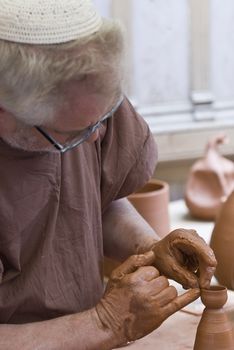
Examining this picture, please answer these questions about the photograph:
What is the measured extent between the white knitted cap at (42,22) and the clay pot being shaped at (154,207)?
0.93 metres

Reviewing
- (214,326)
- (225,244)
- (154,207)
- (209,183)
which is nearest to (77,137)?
(214,326)

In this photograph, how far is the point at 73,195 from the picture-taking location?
1.62m

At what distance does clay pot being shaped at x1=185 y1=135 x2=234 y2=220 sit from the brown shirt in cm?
95

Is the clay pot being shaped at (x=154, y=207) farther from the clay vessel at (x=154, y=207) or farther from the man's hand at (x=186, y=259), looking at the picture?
the man's hand at (x=186, y=259)

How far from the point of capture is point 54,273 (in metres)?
1.59

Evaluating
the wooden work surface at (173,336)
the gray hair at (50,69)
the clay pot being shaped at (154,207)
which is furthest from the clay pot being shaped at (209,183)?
the gray hair at (50,69)

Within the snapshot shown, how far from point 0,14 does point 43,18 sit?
8cm

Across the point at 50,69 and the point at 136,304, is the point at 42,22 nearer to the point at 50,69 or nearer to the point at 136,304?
the point at 50,69

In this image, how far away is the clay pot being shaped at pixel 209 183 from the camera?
2.67 metres

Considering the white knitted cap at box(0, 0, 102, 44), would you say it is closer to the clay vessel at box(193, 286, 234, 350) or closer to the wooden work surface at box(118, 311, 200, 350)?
the clay vessel at box(193, 286, 234, 350)

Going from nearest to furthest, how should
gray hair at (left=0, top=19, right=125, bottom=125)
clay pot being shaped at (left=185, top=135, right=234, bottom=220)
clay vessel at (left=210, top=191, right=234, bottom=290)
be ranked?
gray hair at (left=0, top=19, right=125, bottom=125) < clay vessel at (left=210, top=191, right=234, bottom=290) < clay pot being shaped at (left=185, top=135, right=234, bottom=220)

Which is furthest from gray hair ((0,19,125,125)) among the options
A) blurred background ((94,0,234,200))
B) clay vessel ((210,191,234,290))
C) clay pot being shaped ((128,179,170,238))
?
blurred background ((94,0,234,200))

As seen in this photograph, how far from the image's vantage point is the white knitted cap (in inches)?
49.7

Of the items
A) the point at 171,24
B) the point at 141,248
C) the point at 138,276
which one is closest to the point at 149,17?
the point at 171,24
